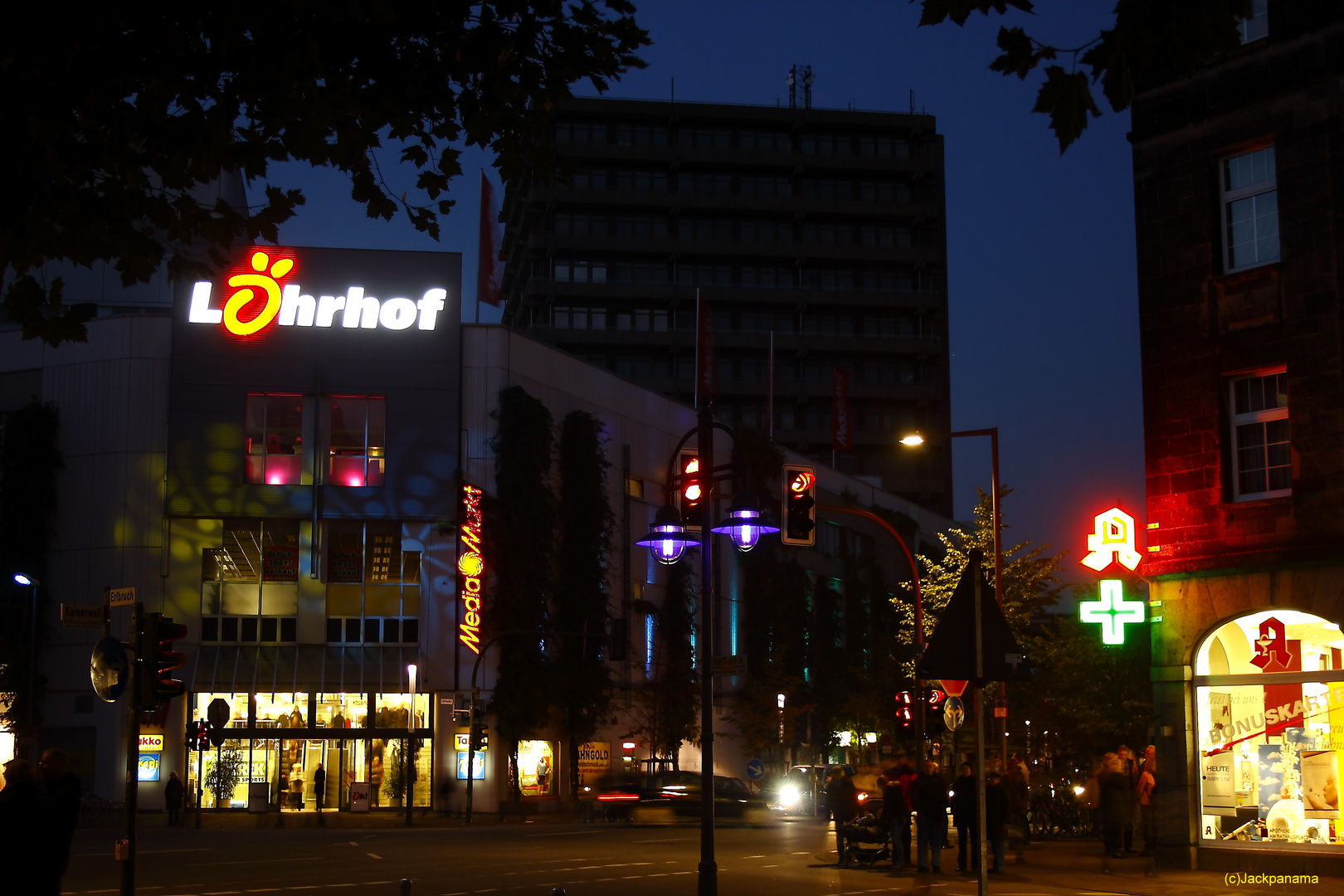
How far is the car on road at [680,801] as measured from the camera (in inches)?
1486

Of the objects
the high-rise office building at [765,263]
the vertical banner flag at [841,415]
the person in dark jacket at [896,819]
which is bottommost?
the person in dark jacket at [896,819]

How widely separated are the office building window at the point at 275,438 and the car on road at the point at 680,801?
1802cm

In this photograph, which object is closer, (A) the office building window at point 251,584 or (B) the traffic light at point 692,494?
(B) the traffic light at point 692,494

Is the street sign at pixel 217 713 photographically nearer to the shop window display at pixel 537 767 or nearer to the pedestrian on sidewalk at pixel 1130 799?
A: the shop window display at pixel 537 767

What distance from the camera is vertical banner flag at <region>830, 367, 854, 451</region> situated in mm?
95312

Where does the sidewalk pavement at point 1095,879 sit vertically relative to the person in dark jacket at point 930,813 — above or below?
below

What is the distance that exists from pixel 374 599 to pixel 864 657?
32456mm

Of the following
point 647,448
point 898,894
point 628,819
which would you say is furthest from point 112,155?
point 647,448

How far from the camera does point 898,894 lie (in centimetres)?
1973

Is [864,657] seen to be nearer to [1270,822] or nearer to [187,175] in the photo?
[1270,822]

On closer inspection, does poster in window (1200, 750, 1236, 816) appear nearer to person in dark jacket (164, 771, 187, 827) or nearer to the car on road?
the car on road

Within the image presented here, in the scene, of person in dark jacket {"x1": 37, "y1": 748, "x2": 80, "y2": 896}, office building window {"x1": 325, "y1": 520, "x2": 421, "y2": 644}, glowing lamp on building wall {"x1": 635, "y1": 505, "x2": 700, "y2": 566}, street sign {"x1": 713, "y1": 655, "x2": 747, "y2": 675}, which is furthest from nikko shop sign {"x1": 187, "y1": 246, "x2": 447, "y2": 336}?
person in dark jacket {"x1": 37, "y1": 748, "x2": 80, "y2": 896}

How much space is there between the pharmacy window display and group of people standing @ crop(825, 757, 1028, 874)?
331cm

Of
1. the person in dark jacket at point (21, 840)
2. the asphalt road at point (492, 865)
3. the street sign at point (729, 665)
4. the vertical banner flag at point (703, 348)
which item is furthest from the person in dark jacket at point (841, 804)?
the vertical banner flag at point (703, 348)
